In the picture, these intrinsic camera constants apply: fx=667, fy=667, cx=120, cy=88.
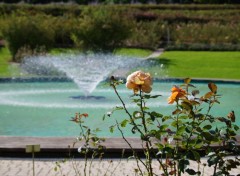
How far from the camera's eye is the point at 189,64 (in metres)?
20.6

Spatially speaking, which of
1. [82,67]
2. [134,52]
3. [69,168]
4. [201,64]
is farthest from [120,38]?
[69,168]

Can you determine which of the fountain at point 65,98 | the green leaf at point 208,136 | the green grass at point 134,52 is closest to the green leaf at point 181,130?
the green leaf at point 208,136

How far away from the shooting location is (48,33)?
20.8 meters

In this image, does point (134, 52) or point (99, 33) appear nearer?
point (99, 33)

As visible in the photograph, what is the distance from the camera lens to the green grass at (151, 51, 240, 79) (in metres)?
18.0

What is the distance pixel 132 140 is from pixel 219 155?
12.5ft

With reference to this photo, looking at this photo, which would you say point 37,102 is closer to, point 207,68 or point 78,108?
point 78,108

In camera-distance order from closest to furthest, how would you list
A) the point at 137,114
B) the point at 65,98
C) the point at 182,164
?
the point at 182,164 → the point at 137,114 → the point at 65,98

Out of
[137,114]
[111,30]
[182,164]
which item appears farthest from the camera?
[111,30]

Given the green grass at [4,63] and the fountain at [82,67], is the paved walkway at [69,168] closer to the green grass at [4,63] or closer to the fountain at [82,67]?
the fountain at [82,67]

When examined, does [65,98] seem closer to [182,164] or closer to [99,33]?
[99,33]

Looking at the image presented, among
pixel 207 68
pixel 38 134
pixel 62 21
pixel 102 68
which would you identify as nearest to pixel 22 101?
pixel 38 134

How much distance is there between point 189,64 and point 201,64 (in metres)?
0.37

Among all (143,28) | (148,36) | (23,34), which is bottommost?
(148,36)
